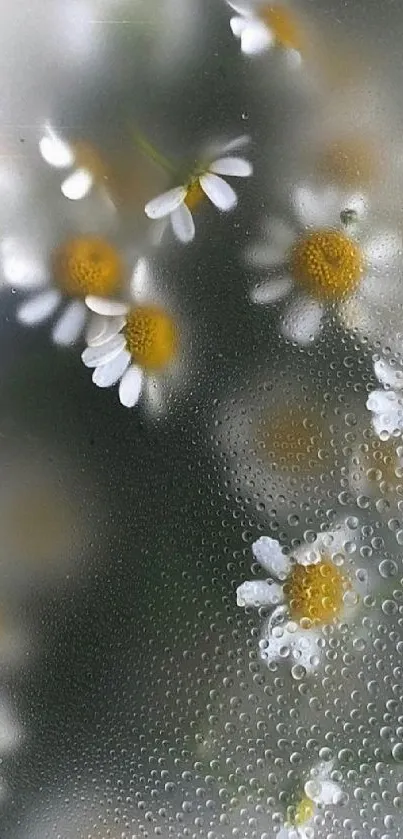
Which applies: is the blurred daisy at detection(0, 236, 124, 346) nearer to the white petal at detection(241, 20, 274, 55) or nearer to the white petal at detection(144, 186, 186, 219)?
the white petal at detection(144, 186, 186, 219)

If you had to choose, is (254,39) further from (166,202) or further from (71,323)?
(71,323)

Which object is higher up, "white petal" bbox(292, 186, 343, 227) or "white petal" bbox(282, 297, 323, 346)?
"white petal" bbox(292, 186, 343, 227)

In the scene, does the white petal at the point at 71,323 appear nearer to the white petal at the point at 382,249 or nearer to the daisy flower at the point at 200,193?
the daisy flower at the point at 200,193

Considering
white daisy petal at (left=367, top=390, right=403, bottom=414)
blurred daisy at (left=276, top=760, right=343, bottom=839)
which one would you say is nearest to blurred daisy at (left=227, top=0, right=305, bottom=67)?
white daisy petal at (left=367, top=390, right=403, bottom=414)

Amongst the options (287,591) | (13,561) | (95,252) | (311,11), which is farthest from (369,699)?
(311,11)

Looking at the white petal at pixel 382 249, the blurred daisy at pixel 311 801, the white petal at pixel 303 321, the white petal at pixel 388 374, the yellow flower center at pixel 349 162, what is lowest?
the blurred daisy at pixel 311 801

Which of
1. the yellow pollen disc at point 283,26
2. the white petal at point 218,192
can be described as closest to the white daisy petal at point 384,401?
the white petal at point 218,192
